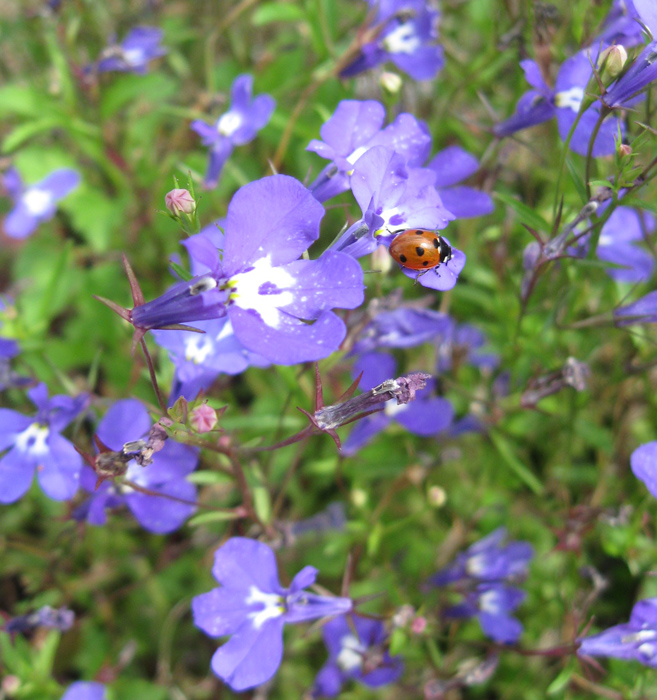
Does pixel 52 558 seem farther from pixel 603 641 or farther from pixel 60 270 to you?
pixel 603 641

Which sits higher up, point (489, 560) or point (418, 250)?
point (418, 250)

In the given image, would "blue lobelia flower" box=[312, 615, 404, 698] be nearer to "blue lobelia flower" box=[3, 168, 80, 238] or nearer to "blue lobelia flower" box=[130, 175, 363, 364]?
"blue lobelia flower" box=[130, 175, 363, 364]

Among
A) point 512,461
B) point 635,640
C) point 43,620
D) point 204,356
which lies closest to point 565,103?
point 512,461

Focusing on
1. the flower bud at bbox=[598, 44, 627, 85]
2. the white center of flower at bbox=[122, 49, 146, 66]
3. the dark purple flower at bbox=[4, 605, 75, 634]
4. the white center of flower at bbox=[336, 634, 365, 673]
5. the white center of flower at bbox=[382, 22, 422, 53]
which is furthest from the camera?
the white center of flower at bbox=[122, 49, 146, 66]

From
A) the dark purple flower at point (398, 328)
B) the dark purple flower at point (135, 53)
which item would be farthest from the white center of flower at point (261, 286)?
the dark purple flower at point (135, 53)

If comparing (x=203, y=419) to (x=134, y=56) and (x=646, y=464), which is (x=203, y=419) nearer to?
(x=646, y=464)

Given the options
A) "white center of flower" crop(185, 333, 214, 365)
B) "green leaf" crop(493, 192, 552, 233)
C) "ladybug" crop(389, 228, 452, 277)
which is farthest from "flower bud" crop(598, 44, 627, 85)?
"white center of flower" crop(185, 333, 214, 365)

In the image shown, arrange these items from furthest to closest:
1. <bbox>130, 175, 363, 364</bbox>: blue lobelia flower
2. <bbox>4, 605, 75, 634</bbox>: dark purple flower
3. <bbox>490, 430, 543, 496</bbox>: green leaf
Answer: <bbox>490, 430, 543, 496</bbox>: green leaf
<bbox>4, 605, 75, 634</bbox>: dark purple flower
<bbox>130, 175, 363, 364</bbox>: blue lobelia flower
